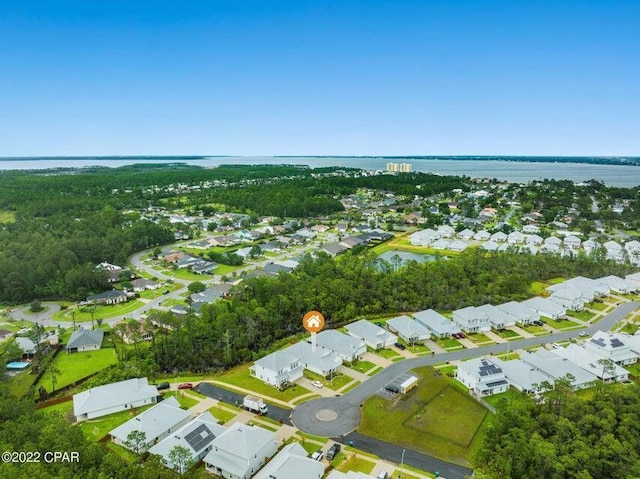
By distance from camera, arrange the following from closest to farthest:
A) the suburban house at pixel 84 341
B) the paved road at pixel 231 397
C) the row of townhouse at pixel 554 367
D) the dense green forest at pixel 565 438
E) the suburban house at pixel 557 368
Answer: the dense green forest at pixel 565 438 → the paved road at pixel 231 397 → the row of townhouse at pixel 554 367 → the suburban house at pixel 557 368 → the suburban house at pixel 84 341

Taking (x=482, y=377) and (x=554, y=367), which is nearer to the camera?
(x=482, y=377)

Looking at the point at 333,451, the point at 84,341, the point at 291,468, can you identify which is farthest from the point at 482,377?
the point at 84,341

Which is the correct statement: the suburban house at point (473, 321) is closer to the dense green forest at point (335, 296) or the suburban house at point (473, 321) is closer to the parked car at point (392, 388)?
the dense green forest at point (335, 296)

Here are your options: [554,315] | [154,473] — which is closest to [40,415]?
[154,473]

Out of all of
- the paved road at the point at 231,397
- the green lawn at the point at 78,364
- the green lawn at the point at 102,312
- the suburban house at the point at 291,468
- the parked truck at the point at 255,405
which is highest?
the suburban house at the point at 291,468

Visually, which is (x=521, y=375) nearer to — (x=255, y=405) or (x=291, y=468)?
(x=291, y=468)

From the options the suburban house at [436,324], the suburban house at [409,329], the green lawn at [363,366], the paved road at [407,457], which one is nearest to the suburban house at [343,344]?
the green lawn at [363,366]

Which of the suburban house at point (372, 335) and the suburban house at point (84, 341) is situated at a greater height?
the suburban house at point (372, 335)

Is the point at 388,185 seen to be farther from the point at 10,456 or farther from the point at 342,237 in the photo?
the point at 10,456
